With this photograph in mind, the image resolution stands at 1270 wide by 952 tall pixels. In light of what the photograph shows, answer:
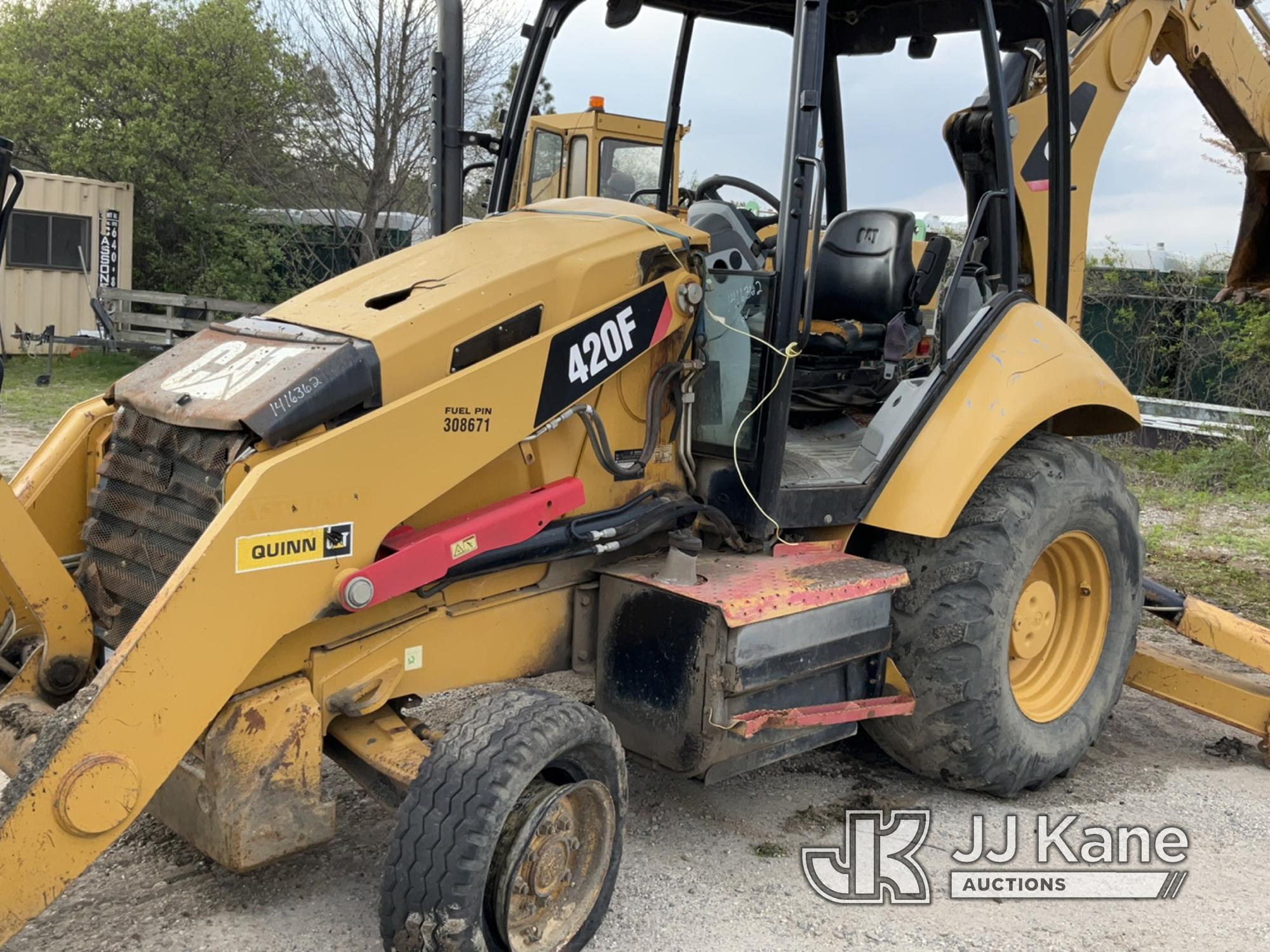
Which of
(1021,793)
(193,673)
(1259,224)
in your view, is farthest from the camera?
(1259,224)

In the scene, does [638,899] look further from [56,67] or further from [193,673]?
[56,67]

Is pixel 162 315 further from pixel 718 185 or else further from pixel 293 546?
pixel 293 546

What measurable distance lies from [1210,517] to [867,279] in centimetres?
602

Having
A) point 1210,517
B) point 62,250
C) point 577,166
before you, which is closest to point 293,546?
point 1210,517

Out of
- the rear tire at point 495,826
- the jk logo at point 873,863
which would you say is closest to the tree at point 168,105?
the jk logo at point 873,863

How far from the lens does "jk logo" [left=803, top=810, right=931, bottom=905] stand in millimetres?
3424

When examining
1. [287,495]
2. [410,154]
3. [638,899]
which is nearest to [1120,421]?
[638,899]

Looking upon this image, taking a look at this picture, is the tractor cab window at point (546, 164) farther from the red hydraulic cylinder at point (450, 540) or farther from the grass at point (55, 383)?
the red hydraulic cylinder at point (450, 540)

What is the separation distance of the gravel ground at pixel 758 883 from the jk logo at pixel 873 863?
0.14 ft

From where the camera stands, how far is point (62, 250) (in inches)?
696

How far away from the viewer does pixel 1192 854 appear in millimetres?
3773

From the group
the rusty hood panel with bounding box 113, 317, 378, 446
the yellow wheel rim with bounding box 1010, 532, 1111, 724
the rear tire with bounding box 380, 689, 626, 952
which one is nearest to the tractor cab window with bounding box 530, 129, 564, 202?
the yellow wheel rim with bounding box 1010, 532, 1111, 724

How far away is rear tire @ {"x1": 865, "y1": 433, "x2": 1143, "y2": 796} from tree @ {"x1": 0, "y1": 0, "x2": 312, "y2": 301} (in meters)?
16.2

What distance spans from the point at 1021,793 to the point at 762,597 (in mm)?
1594
